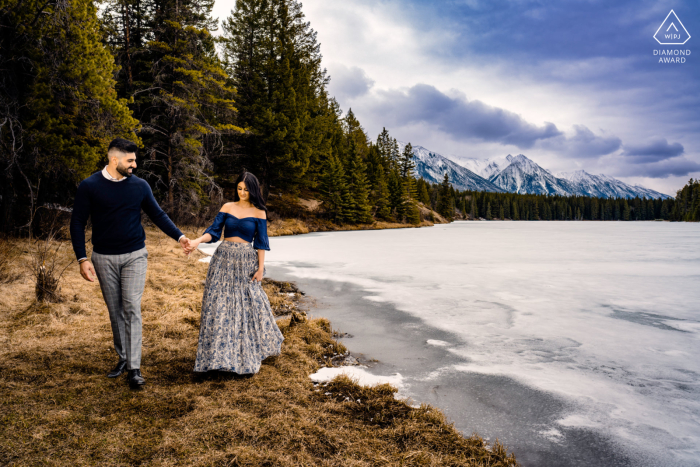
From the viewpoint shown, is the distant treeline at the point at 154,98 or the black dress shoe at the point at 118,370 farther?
the distant treeline at the point at 154,98

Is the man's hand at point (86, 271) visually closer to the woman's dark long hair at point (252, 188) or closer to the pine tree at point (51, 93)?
the woman's dark long hair at point (252, 188)

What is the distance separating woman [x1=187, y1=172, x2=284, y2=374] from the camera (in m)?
3.82

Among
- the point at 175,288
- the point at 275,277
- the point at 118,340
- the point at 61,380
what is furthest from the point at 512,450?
the point at 275,277

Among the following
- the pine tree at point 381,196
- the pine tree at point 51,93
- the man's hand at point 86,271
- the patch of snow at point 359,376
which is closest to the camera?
the man's hand at point 86,271

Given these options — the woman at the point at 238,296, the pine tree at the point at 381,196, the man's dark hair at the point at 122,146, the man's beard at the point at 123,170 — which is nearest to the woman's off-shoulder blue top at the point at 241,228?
the woman at the point at 238,296

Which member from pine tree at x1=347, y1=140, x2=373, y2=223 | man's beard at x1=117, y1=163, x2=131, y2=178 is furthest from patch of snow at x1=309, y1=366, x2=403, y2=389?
pine tree at x1=347, y1=140, x2=373, y2=223

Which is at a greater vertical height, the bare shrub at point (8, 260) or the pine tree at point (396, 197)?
the pine tree at point (396, 197)

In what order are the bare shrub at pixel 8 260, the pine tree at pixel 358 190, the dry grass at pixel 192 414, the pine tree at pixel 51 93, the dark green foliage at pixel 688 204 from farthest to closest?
the dark green foliage at pixel 688 204
the pine tree at pixel 358 190
the pine tree at pixel 51 93
the bare shrub at pixel 8 260
the dry grass at pixel 192 414

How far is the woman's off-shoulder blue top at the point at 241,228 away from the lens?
402 cm

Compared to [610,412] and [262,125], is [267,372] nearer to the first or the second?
[610,412]

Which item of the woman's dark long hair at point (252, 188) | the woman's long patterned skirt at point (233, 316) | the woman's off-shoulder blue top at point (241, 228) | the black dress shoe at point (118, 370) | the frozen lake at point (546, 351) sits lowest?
the frozen lake at point (546, 351)

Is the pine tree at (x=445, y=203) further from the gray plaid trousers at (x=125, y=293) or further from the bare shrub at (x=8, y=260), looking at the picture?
the gray plaid trousers at (x=125, y=293)

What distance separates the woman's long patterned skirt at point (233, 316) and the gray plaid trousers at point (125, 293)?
2.04 feet

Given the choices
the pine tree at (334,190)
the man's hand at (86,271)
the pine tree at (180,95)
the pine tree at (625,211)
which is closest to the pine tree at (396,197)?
the pine tree at (334,190)
